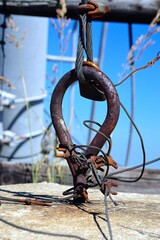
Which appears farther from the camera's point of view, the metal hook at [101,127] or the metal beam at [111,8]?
the metal beam at [111,8]

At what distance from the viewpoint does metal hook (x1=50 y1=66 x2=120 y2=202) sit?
1.18 meters

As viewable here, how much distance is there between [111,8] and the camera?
2.53 meters

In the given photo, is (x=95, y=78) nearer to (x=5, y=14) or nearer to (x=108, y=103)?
(x=108, y=103)

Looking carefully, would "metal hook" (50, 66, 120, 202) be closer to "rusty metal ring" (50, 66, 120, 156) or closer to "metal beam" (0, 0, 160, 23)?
"rusty metal ring" (50, 66, 120, 156)

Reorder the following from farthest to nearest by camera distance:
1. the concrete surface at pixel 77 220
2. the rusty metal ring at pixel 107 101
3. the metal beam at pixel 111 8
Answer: the metal beam at pixel 111 8 → the rusty metal ring at pixel 107 101 → the concrete surface at pixel 77 220

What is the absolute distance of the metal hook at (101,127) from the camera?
1.18 meters

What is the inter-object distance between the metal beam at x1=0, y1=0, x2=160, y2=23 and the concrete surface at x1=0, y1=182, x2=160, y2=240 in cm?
139

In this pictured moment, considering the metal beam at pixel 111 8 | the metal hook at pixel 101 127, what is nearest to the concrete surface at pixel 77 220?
the metal hook at pixel 101 127

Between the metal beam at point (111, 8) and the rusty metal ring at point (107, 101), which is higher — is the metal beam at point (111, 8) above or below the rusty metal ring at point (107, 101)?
above

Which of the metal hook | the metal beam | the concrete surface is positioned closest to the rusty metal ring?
the metal hook

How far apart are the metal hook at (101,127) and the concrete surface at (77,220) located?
10cm

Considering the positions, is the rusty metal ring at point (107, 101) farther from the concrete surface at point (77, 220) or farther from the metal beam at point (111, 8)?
the metal beam at point (111, 8)

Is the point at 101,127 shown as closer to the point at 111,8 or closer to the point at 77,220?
the point at 77,220

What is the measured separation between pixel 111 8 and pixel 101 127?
1472 millimetres
